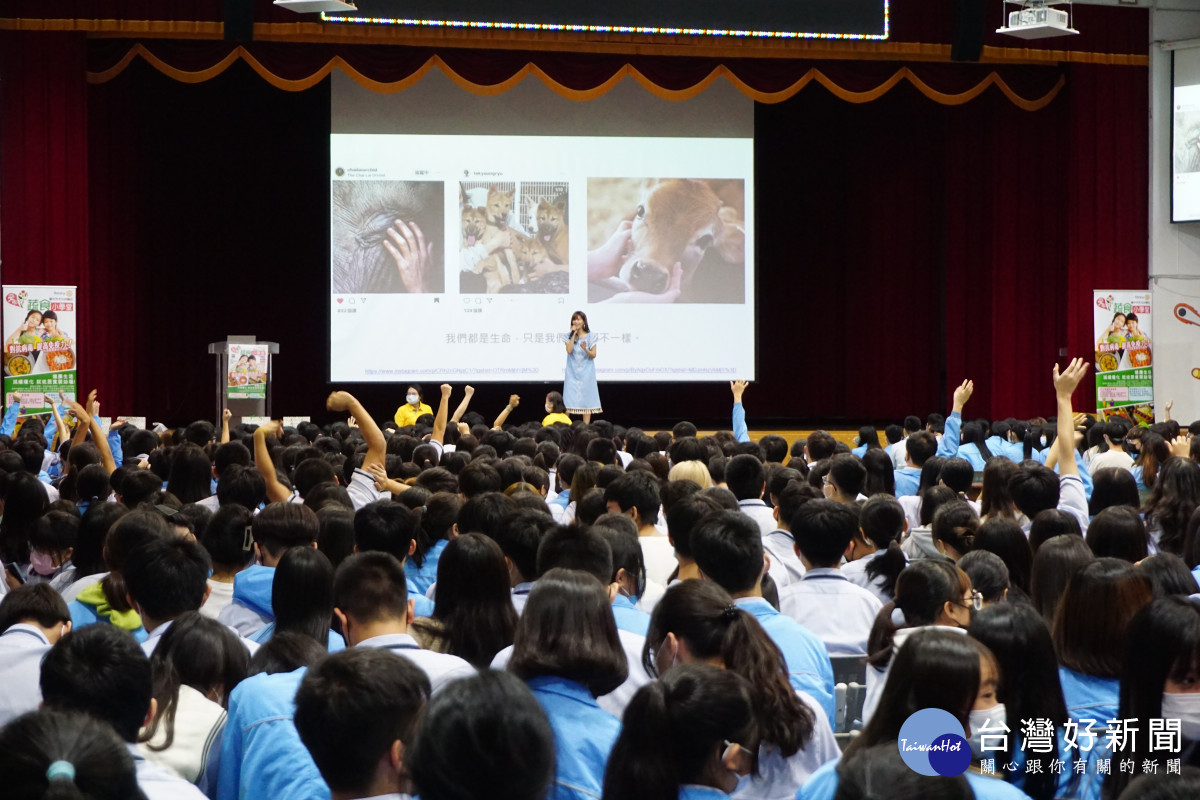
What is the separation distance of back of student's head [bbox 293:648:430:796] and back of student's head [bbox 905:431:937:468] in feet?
15.5

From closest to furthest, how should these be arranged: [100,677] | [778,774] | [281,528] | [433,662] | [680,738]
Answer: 1. [680,738]
2. [100,677]
3. [778,774]
4. [433,662]
5. [281,528]

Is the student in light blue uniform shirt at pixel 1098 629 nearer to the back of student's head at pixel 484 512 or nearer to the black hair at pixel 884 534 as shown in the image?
the black hair at pixel 884 534

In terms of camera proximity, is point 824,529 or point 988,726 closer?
point 988,726

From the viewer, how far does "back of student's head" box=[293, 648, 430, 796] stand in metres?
1.64

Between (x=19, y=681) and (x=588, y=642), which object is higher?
(x=588, y=642)

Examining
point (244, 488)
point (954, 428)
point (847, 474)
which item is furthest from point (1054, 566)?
point (954, 428)

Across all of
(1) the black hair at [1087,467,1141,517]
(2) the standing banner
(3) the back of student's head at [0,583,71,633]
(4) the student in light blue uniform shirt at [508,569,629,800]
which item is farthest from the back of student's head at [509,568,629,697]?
(2) the standing banner

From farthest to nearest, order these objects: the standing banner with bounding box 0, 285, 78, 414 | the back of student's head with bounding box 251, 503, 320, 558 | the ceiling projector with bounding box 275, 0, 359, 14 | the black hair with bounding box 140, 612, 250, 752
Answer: the standing banner with bounding box 0, 285, 78, 414 → the ceiling projector with bounding box 275, 0, 359, 14 → the back of student's head with bounding box 251, 503, 320, 558 → the black hair with bounding box 140, 612, 250, 752

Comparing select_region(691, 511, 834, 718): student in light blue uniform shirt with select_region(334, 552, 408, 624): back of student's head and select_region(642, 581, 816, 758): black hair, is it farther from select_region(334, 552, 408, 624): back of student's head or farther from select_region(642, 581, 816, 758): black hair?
select_region(334, 552, 408, 624): back of student's head

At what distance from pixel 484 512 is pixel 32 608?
50.7 inches

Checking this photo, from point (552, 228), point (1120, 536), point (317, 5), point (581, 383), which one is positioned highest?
point (317, 5)

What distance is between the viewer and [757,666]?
2045 mm

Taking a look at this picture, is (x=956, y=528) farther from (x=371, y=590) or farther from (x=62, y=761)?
(x=62, y=761)

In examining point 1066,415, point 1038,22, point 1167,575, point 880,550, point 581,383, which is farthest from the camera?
point 581,383
